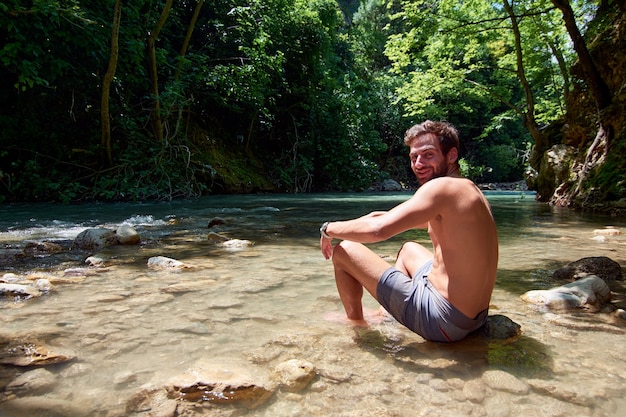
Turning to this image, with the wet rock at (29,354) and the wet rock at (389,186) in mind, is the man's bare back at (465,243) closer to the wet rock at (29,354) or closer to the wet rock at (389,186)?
the wet rock at (29,354)

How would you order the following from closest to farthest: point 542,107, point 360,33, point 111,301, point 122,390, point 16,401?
point 16,401 < point 122,390 < point 111,301 < point 542,107 < point 360,33

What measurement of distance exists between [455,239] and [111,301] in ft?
7.34

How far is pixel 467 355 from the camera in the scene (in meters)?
2.14

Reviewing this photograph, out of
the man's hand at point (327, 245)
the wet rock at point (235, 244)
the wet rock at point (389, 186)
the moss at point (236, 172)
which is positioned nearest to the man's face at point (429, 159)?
the man's hand at point (327, 245)

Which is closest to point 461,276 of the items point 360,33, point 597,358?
point 597,358

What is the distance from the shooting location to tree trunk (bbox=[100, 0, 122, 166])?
1039 centimetres

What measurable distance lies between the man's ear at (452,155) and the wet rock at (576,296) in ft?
4.43

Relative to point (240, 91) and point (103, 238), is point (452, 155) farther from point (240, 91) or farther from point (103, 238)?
point (240, 91)

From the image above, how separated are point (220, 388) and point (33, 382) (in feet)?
2.55

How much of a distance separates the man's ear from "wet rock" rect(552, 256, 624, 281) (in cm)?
203

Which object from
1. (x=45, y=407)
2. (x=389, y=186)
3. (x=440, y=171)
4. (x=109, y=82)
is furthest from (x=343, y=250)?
(x=389, y=186)

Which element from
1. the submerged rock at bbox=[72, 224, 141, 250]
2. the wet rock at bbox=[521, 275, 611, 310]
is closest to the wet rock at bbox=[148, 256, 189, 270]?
the submerged rock at bbox=[72, 224, 141, 250]

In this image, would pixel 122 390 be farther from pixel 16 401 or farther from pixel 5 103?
pixel 5 103

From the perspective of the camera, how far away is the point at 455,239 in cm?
210
